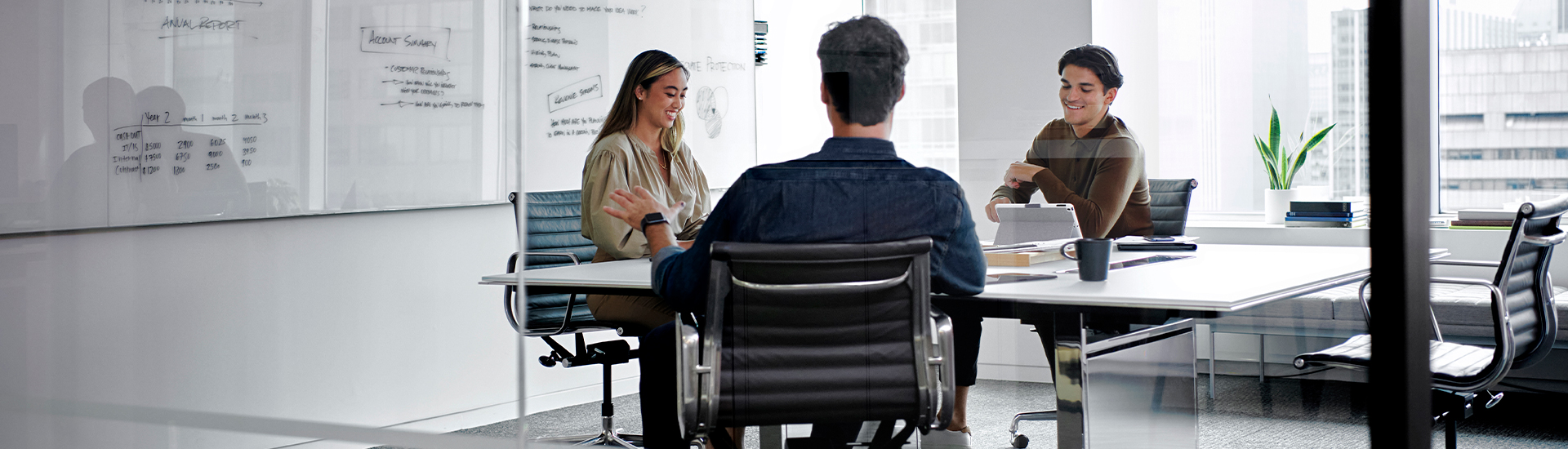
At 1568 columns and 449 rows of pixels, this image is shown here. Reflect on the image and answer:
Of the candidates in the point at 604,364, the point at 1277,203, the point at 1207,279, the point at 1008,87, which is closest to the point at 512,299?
the point at 604,364

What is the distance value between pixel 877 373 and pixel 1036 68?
629mm

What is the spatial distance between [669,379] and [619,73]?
0.66 meters

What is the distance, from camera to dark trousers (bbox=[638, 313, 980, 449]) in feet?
6.62

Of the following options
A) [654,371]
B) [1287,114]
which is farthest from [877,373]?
[1287,114]

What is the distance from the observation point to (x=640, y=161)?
2.26 metres

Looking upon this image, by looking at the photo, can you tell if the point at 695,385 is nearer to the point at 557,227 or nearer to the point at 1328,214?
the point at 557,227

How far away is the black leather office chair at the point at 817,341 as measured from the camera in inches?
73.2

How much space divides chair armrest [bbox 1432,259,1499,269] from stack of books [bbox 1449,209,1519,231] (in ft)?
0.22

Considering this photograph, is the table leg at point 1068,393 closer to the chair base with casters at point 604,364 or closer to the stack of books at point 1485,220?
the stack of books at point 1485,220

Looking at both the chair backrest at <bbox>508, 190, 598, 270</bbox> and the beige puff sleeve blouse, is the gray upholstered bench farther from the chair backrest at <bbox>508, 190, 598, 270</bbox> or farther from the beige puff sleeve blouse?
the chair backrest at <bbox>508, 190, 598, 270</bbox>

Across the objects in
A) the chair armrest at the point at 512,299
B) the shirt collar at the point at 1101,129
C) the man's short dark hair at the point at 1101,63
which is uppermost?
the man's short dark hair at the point at 1101,63

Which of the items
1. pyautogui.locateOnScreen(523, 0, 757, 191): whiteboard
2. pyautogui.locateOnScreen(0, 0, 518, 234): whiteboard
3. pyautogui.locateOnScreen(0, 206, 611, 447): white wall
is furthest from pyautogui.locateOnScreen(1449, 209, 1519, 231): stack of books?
pyautogui.locateOnScreen(0, 0, 518, 234): whiteboard

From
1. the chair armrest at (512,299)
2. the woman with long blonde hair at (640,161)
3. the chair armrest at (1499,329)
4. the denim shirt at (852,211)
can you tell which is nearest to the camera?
the denim shirt at (852,211)

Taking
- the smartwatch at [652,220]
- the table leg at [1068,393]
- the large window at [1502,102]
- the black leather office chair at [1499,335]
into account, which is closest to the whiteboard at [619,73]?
the smartwatch at [652,220]
